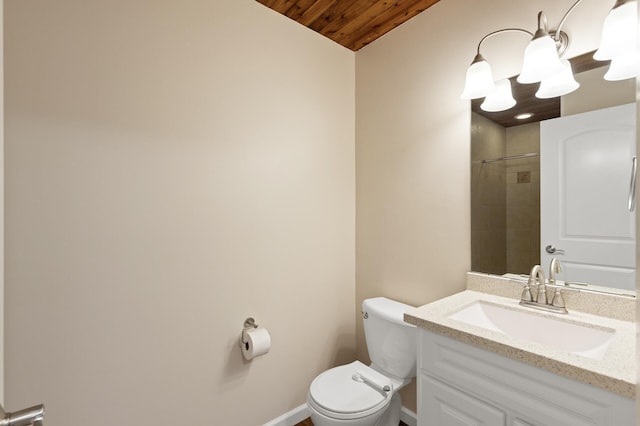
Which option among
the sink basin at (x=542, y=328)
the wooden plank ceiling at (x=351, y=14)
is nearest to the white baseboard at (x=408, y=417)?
the sink basin at (x=542, y=328)

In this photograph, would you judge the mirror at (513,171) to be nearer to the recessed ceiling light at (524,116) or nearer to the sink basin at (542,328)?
the recessed ceiling light at (524,116)

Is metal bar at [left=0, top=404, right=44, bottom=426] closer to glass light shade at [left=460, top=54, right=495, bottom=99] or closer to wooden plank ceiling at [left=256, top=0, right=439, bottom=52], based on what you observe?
glass light shade at [left=460, top=54, right=495, bottom=99]

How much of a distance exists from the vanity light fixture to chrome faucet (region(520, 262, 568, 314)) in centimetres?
75

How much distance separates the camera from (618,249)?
1169 mm

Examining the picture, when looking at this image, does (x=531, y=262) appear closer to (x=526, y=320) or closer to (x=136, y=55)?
(x=526, y=320)

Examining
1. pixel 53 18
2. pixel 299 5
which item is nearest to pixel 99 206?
pixel 53 18

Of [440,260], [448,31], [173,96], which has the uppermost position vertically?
[448,31]

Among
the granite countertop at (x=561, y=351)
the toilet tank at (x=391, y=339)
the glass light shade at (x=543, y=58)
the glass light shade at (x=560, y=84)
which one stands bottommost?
the toilet tank at (x=391, y=339)

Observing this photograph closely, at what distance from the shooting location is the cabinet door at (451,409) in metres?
0.98

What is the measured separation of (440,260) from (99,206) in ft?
5.38

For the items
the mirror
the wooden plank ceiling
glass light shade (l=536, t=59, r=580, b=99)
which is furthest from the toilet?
the wooden plank ceiling

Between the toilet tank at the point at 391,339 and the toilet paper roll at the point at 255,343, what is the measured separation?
58cm

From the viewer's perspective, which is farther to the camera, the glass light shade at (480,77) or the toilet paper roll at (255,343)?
the toilet paper roll at (255,343)

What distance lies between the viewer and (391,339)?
64.2 inches
